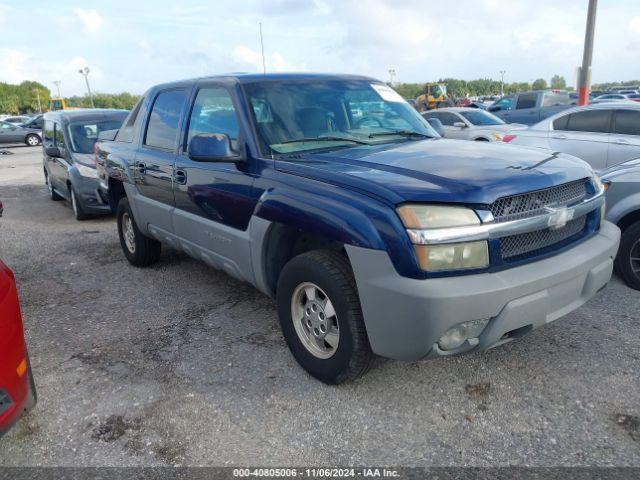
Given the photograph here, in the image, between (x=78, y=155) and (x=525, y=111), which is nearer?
(x=78, y=155)

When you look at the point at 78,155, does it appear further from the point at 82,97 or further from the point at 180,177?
the point at 82,97

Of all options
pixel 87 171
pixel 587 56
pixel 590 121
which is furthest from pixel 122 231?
pixel 587 56

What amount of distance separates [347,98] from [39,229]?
5.99m

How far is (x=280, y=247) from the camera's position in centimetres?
333

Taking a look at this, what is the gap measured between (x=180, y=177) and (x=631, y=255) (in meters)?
3.83

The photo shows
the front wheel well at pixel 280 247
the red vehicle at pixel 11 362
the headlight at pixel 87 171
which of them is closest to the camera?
the red vehicle at pixel 11 362

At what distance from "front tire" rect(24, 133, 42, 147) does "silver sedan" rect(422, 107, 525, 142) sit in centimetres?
2201

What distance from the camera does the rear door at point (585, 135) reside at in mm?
6922

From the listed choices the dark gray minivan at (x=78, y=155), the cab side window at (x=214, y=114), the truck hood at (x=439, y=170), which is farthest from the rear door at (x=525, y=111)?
the cab side window at (x=214, y=114)

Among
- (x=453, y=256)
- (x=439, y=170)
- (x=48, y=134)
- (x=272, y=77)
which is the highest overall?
(x=272, y=77)

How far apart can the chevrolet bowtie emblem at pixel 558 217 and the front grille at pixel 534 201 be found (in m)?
0.04

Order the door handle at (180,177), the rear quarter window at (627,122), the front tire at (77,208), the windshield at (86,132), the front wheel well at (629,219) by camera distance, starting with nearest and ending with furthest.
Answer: the door handle at (180,177), the front wheel well at (629,219), the rear quarter window at (627,122), the front tire at (77,208), the windshield at (86,132)

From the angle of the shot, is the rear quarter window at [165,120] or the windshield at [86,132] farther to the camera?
the windshield at [86,132]

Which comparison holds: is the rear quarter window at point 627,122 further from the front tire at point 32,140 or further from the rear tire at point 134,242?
the front tire at point 32,140
